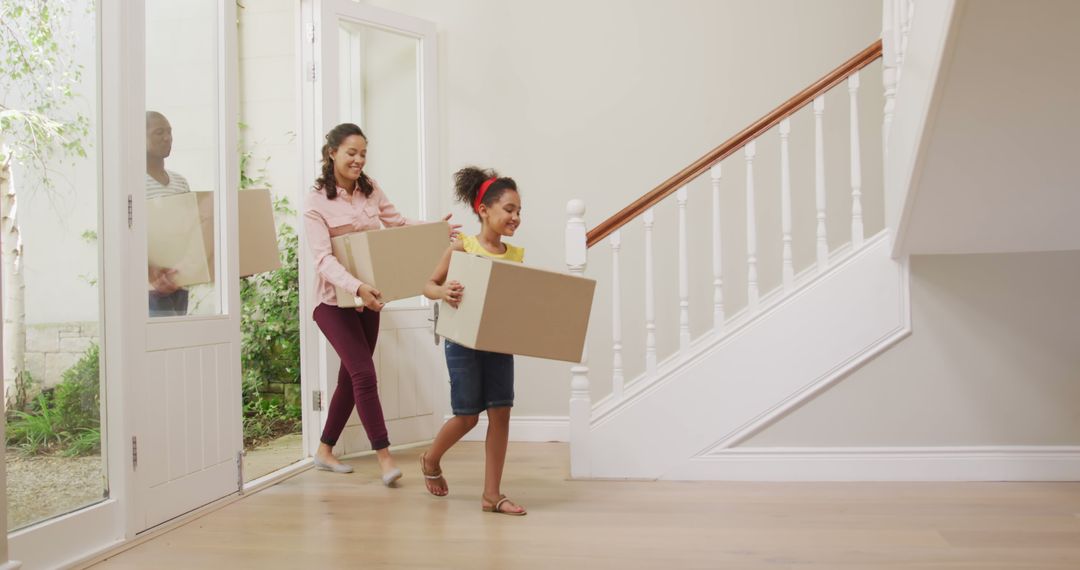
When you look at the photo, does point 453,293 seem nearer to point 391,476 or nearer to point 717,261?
point 391,476

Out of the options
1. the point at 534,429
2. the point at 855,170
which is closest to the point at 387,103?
the point at 534,429

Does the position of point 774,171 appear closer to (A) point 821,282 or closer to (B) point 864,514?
(A) point 821,282

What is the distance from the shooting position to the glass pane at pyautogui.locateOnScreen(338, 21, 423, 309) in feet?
13.6

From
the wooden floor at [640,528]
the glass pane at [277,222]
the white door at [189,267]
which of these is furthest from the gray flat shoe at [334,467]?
the glass pane at [277,222]

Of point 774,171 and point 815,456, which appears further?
point 774,171

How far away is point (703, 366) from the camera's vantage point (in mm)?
3248

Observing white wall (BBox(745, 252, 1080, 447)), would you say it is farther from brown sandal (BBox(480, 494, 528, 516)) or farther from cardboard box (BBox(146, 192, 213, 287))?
cardboard box (BBox(146, 192, 213, 287))

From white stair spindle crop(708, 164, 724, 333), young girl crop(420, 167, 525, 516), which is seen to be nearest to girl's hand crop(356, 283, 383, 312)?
young girl crop(420, 167, 525, 516)

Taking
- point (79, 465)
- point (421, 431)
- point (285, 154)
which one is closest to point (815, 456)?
point (421, 431)

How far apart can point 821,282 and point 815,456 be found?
642 millimetres

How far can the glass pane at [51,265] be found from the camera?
2.19 meters

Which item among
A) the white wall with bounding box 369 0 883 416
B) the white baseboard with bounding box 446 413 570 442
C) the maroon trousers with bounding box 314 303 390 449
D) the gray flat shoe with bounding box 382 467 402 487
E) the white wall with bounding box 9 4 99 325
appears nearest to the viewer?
the white wall with bounding box 9 4 99 325

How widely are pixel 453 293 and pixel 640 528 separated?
35.3 inches

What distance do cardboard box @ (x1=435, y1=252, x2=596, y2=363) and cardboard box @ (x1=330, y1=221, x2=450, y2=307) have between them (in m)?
0.54
